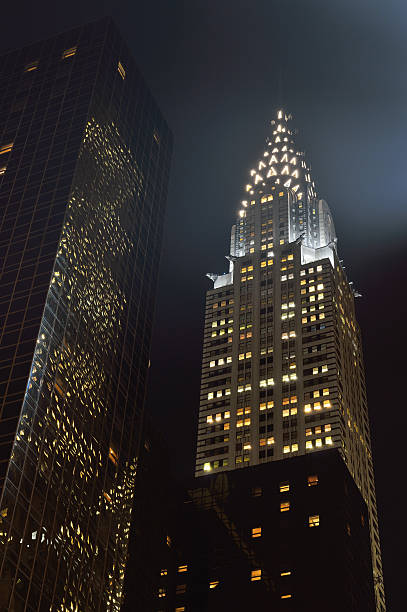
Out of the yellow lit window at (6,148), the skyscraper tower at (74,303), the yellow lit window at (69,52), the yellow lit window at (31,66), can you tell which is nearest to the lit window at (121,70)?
the skyscraper tower at (74,303)

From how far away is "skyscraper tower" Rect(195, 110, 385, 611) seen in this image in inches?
6019

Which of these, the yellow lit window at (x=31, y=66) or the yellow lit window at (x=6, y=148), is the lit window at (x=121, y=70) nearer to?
the yellow lit window at (x=31, y=66)

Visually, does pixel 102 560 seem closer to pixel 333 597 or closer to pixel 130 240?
pixel 333 597

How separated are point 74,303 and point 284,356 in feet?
204

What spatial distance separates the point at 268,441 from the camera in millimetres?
152500

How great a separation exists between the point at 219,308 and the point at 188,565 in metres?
60.2

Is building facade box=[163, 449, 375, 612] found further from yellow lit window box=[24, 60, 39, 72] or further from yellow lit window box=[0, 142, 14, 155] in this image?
yellow lit window box=[24, 60, 39, 72]

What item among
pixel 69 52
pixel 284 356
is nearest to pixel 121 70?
pixel 69 52

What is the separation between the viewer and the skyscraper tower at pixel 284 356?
502 ft

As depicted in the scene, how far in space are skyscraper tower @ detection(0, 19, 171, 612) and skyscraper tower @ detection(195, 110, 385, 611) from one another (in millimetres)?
34408

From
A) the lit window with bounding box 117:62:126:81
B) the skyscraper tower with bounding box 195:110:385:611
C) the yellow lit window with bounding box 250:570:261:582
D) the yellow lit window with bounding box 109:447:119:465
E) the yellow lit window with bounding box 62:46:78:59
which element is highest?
the yellow lit window with bounding box 62:46:78:59

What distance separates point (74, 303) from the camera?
11244cm

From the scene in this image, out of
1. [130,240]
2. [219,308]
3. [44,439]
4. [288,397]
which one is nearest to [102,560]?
[44,439]

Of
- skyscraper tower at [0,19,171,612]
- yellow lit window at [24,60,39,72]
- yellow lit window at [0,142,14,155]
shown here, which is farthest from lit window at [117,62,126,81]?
yellow lit window at [0,142,14,155]
